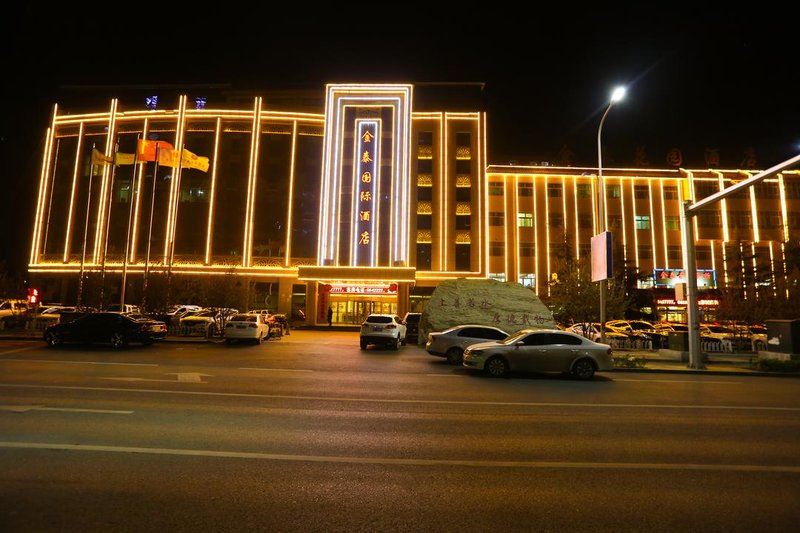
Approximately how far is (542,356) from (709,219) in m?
53.1

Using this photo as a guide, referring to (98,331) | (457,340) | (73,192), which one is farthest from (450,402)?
(73,192)

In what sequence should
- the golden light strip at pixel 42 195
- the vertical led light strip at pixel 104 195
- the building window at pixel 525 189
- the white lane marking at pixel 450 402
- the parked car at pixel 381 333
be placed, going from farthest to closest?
the building window at pixel 525 189
the golden light strip at pixel 42 195
the vertical led light strip at pixel 104 195
the parked car at pixel 381 333
the white lane marking at pixel 450 402

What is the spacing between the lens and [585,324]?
2564 cm

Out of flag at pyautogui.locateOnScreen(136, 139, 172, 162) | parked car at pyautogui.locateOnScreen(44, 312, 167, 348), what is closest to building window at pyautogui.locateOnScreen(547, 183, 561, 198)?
flag at pyautogui.locateOnScreen(136, 139, 172, 162)

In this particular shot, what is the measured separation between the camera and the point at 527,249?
173ft

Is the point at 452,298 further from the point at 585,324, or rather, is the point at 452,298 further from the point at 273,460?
the point at 273,460

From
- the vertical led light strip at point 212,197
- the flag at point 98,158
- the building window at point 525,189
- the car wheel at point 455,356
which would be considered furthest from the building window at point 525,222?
the flag at point 98,158

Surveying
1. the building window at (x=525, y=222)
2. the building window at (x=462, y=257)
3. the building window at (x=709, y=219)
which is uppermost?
the building window at (x=709, y=219)

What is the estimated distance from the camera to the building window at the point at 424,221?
158ft

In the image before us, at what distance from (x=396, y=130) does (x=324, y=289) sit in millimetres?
17901

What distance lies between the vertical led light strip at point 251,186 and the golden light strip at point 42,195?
2312 cm

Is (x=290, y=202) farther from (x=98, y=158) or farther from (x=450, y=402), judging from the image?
(x=450, y=402)

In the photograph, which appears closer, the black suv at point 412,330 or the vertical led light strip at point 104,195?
the black suv at point 412,330

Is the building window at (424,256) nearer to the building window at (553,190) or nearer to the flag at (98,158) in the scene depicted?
the building window at (553,190)
